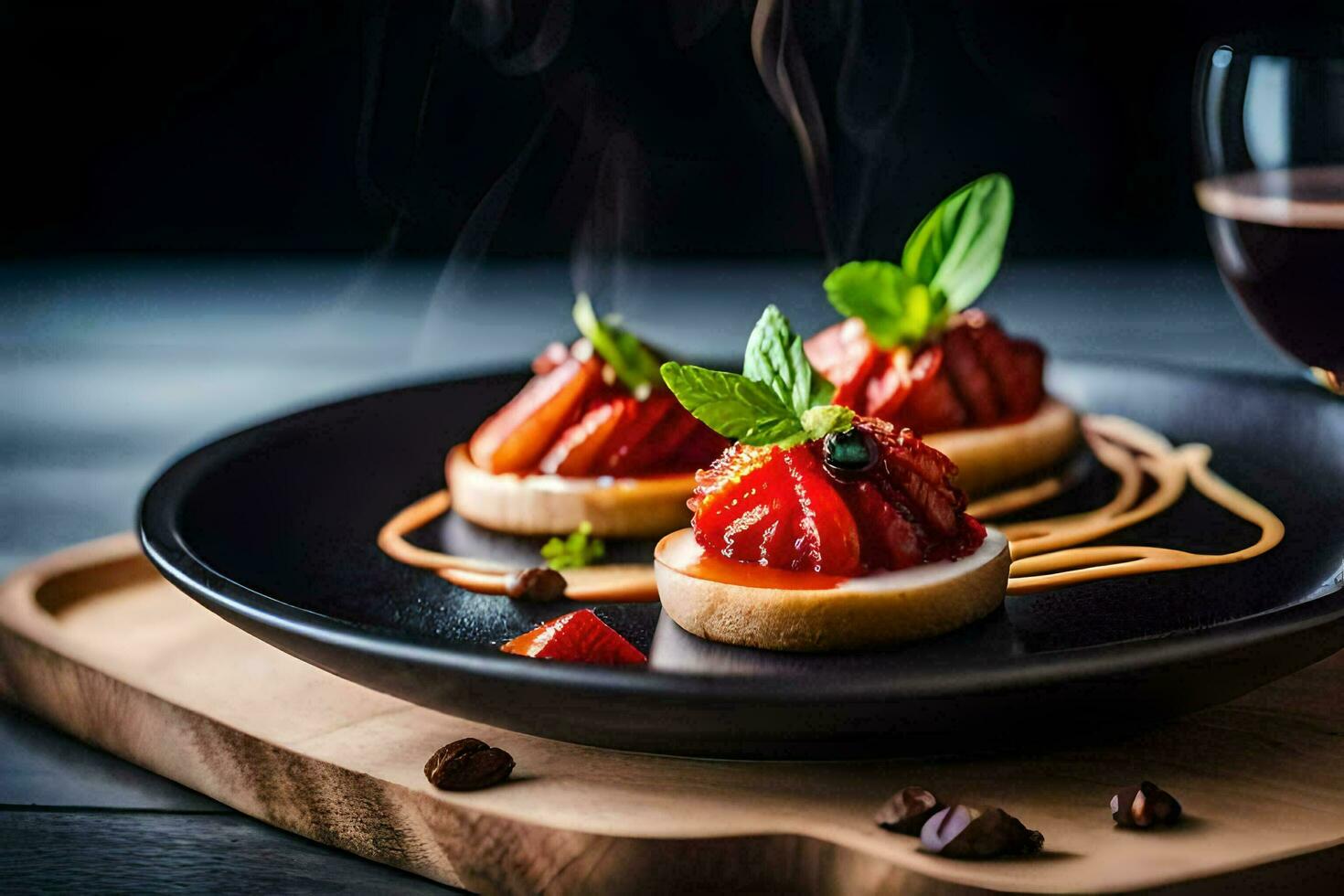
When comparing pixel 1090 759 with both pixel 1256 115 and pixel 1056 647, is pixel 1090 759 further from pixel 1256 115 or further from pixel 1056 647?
pixel 1256 115

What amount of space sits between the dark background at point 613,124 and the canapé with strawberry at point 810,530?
4.52 meters

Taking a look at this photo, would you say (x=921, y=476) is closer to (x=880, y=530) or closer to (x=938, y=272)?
(x=880, y=530)

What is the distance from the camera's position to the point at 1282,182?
3.30 meters

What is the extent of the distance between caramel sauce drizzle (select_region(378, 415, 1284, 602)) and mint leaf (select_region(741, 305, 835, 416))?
51cm

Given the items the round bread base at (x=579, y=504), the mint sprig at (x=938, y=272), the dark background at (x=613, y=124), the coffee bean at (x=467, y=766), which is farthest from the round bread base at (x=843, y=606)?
the dark background at (x=613, y=124)

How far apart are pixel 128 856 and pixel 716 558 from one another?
1.00 m

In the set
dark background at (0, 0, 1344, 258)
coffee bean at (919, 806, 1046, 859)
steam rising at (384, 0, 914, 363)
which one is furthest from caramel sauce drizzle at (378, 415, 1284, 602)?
dark background at (0, 0, 1344, 258)

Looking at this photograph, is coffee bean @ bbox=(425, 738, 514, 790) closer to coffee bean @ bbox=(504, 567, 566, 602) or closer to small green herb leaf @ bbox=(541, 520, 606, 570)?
coffee bean @ bbox=(504, 567, 566, 602)

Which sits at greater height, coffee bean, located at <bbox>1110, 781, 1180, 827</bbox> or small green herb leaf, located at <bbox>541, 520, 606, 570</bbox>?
coffee bean, located at <bbox>1110, 781, 1180, 827</bbox>

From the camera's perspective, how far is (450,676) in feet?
6.84

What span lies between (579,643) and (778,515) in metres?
0.38

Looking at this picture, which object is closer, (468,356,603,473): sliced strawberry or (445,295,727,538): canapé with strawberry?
(445,295,727,538): canapé with strawberry

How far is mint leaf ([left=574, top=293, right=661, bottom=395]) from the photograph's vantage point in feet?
11.4

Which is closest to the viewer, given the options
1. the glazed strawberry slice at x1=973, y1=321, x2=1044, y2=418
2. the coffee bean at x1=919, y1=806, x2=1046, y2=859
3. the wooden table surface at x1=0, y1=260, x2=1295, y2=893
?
the coffee bean at x1=919, y1=806, x2=1046, y2=859
